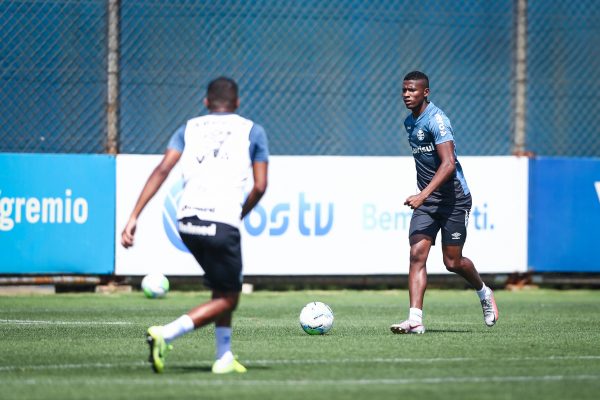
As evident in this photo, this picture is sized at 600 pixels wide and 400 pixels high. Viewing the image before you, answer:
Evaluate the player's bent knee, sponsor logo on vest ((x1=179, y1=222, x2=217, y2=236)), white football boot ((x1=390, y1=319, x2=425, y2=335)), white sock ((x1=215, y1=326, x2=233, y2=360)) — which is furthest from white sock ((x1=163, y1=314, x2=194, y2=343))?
the player's bent knee

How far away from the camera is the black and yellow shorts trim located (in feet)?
26.0

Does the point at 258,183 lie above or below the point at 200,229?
above

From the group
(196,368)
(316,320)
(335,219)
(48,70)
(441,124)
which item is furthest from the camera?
(335,219)

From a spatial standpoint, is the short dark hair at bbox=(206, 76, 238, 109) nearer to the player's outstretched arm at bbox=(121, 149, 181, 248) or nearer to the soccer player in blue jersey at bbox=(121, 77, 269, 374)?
the soccer player in blue jersey at bbox=(121, 77, 269, 374)

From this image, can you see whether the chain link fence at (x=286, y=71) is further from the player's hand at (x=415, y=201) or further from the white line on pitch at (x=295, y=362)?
the white line on pitch at (x=295, y=362)

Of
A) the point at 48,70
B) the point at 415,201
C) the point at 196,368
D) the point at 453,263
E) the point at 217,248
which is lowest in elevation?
the point at 196,368

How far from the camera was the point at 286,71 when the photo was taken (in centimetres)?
1669

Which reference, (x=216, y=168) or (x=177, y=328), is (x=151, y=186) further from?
(x=177, y=328)

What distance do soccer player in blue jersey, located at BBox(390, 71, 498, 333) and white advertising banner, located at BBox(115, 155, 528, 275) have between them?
5.03m

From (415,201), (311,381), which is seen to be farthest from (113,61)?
(311,381)

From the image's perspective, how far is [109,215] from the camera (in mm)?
15742

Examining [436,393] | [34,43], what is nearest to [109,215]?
[34,43]

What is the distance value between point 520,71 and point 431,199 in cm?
699

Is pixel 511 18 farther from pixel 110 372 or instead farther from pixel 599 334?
pixel 110 372
